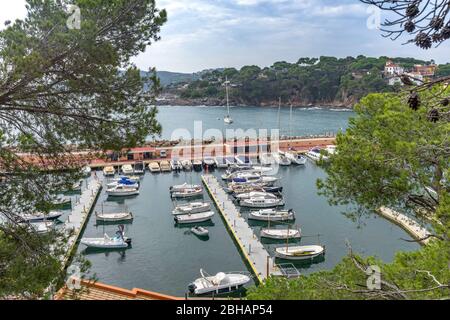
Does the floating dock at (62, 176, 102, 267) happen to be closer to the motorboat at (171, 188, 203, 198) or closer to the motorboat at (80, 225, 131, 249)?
the motorboat at (80, 225, 131, 249)

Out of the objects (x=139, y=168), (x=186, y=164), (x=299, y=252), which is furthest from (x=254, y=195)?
(x=139, y=168)

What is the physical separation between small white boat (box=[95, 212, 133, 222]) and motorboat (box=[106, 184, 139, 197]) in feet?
10.6

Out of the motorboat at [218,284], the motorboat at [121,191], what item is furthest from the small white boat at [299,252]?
the motorboat at [121,191]

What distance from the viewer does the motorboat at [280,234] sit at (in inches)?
583

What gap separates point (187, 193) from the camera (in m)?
20.4

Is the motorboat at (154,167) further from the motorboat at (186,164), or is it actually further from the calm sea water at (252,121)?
the calm sea water at (252,121)

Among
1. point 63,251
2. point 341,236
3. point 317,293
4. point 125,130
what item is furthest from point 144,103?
point 341,236

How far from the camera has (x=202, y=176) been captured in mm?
24078

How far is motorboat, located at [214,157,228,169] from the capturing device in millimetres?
26469

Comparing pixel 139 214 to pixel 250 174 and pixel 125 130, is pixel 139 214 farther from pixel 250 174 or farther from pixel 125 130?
pixel 125 130

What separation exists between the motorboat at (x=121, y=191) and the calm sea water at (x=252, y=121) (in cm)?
1734

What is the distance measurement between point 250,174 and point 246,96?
53177 millimetres

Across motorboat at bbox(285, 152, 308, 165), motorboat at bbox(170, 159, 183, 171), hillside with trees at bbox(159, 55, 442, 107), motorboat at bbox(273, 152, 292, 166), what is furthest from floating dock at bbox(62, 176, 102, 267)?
hillside with trees at bbox(159, 55, 442, 107)

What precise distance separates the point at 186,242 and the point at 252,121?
39.2 m
